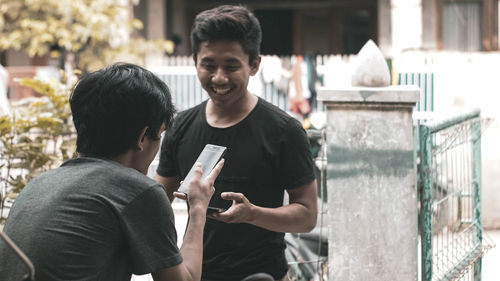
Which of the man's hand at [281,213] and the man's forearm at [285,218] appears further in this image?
the man's forearm at [285,218]

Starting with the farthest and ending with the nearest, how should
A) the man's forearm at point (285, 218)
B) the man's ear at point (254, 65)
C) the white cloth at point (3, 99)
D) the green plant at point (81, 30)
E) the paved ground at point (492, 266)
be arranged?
the green plant at point (81, 30), the paved ground at point (492, 266), the white cloth at point (3, 99), the man's ear at point (254, 65), the man's forearm at point (285, 218)

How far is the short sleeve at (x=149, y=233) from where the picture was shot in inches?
87.7

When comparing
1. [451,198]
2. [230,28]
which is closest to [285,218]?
[230,28]

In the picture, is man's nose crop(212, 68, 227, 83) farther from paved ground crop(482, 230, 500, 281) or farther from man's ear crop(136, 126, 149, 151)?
paved ground crop(482, 230, 500, 281)

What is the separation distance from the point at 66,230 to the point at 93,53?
1434 centimetres

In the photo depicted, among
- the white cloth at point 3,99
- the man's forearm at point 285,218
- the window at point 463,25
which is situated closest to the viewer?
the man's forearm at point 285,218

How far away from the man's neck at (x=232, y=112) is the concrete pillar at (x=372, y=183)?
1.43 metres

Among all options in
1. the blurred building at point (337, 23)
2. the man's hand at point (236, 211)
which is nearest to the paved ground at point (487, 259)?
the man's hand at point (236, 211)

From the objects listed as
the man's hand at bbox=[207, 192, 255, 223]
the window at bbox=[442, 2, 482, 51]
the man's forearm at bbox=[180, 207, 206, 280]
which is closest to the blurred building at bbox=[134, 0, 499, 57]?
the window at bbox=[442, 2, 482, 51]

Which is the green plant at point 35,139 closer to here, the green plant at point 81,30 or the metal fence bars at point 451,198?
the metal fence bars at point 451,198

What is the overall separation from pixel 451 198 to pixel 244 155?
207 centimetres

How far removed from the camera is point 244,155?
9.97 feet

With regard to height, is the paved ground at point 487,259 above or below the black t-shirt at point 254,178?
below

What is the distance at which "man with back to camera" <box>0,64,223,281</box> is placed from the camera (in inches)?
85.7
